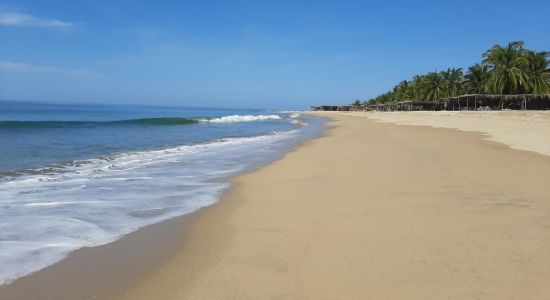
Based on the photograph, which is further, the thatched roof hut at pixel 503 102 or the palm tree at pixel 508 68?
the palm tree at pixel 508 68

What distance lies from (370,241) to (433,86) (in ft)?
248

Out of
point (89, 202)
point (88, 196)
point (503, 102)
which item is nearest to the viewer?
point (89, 202)

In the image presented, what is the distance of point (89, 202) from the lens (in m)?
Result: 6.04

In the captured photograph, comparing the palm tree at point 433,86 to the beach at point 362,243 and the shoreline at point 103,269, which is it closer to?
the beach at point 362,243

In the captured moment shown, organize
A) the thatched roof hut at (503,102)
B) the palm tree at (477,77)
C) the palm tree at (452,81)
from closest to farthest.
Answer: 1. the thatched roof hut at (503,102)
2. the palm tree at (477,77)
3. the palm tree at (452,81)

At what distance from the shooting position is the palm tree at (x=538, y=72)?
159 ft

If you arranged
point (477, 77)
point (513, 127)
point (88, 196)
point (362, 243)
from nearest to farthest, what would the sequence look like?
point (362, 243) < point (88, 196) < point (513, 127) < point (477, 77)

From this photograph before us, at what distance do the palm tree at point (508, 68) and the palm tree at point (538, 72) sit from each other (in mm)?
1017

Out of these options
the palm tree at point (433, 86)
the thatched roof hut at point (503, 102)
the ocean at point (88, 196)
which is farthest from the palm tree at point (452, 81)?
the ocean at point (88, 196)

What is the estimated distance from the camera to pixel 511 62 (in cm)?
4841

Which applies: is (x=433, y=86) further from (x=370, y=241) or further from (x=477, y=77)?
(x=370, y=241)

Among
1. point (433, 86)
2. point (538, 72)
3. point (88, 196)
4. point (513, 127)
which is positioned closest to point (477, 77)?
point (538, 72)

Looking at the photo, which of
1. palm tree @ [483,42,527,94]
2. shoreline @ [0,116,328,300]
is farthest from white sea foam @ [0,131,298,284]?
palm tree @ [483,42,527,94]

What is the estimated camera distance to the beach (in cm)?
301
